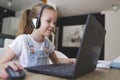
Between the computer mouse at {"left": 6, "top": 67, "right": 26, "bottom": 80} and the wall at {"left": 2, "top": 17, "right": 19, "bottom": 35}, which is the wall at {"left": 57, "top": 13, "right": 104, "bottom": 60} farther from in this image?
the computer mouse at {"left": 6, "top": 67, "right": 26, "bottom": 80}

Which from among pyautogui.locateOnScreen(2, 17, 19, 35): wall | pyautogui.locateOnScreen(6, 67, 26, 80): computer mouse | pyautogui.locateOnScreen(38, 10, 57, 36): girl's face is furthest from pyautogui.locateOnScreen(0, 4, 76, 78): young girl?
pyautogui.locateOnScreen(2, 17, 19, 35): wall

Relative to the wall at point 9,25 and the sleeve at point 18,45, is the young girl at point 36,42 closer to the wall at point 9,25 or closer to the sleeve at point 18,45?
the sleeve at point 18,45

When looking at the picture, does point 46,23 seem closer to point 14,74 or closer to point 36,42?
point 36,42

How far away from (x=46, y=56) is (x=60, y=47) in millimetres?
4111

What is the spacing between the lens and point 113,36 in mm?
4148

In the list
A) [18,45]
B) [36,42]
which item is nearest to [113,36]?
[36,42]

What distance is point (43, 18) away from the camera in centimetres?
86

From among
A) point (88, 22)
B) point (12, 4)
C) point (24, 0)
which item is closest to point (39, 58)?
point (88, 22)

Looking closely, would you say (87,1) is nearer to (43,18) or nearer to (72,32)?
(72,32)

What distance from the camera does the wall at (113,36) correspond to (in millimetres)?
4098

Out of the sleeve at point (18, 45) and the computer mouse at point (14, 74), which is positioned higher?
the sleeve at point (18, 45)

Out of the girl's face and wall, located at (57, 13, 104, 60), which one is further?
wall, located at (57, 13, 104, 60)

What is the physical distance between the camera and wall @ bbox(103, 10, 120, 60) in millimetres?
4098

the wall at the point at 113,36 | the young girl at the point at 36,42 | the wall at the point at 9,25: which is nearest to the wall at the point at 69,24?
the wall at the point at 113,36
